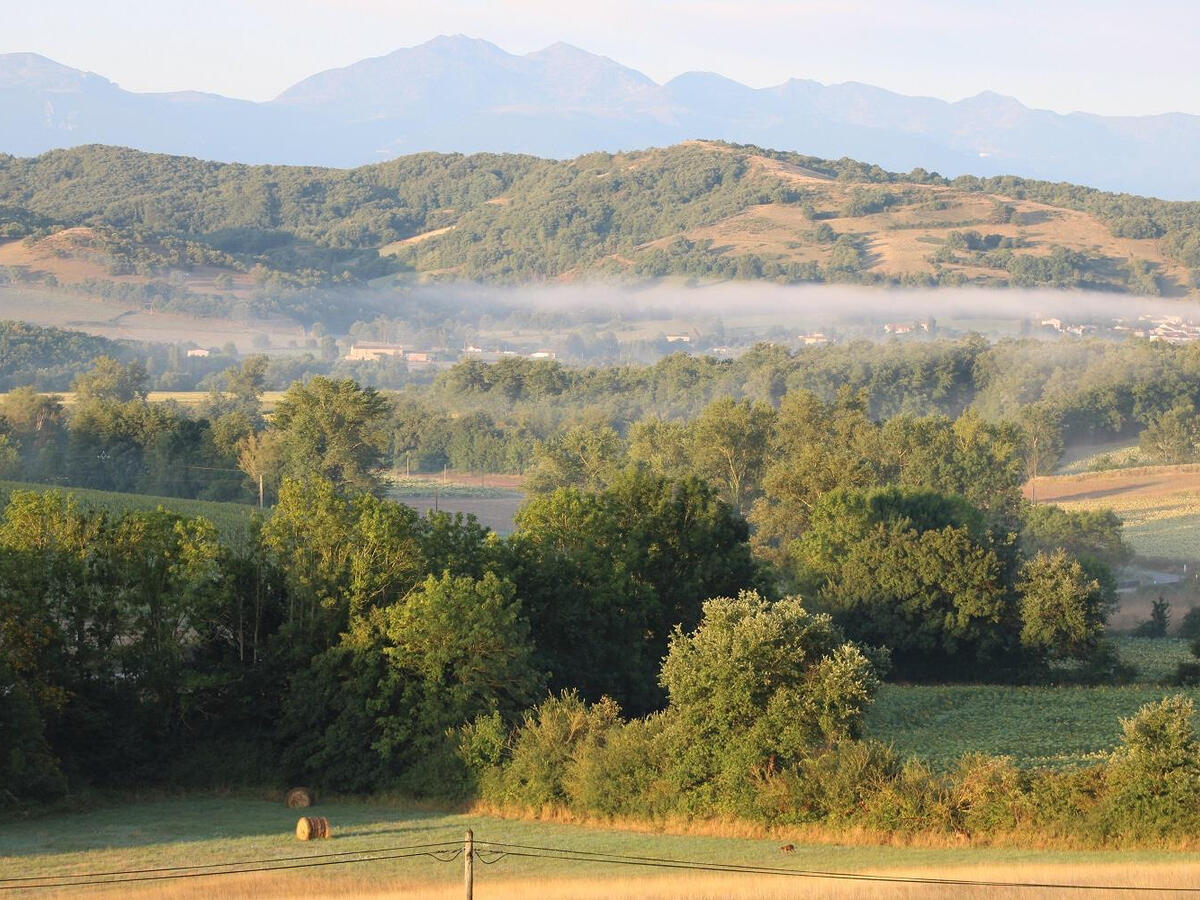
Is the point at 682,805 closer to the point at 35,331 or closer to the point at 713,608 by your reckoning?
the point at 713,608

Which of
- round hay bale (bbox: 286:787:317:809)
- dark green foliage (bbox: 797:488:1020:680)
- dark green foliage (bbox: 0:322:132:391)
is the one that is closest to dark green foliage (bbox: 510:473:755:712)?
round hay bale (bbox: 286:787:317:809)

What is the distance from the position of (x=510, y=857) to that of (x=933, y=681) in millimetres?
29015

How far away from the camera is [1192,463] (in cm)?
11019

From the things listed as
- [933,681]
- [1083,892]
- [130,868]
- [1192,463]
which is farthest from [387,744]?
[1192,463]

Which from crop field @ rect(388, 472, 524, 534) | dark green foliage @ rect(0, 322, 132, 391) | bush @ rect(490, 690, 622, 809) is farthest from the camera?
dark green foliage @ rect(0, 322, 132, 391)

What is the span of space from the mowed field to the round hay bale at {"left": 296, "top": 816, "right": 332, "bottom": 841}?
246 mm

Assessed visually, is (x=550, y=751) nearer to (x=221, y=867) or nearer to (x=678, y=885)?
(x=221, y=867)

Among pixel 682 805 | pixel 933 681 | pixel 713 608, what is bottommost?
pixel 933 681

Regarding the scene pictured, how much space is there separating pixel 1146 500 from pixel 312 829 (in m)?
78.7

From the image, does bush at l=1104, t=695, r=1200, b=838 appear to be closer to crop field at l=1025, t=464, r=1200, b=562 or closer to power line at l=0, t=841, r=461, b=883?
power line at l=0, t=841, r=461, b=883

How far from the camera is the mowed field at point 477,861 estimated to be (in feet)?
66.8

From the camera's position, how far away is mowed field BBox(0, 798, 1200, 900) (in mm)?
20359

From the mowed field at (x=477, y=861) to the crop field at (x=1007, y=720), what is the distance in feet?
29.6

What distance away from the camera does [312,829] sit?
2500cm
